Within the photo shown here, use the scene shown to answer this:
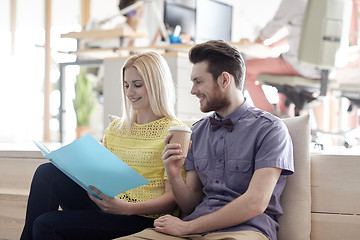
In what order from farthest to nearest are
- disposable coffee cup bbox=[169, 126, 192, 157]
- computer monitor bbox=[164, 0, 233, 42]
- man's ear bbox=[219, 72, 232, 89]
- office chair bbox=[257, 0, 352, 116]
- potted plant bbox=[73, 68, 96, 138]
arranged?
potted plant bbox=[73, 68, 96, 138], computer monitor bbox=[164, 0, 233, 42], office chair bbox=[257, 0, 352, 116], man's ear bbox=[219, 72, 232, 89], disposable coffee cup bbox=[169, 126, 192, 157]

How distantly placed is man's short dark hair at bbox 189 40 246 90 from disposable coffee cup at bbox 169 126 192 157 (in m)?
0.23

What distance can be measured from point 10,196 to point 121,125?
754 millimetres

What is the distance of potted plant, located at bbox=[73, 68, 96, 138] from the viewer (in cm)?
634

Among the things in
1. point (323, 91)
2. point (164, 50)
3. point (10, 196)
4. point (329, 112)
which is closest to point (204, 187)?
point (10, 196)

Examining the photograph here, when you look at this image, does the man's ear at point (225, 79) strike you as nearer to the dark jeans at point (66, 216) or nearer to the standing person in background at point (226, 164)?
the standing person in background at point (226, 164)

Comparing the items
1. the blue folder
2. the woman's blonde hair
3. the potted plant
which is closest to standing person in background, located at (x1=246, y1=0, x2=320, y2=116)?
the woman's blonde hair

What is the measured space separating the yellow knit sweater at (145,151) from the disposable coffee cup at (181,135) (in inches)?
10.1

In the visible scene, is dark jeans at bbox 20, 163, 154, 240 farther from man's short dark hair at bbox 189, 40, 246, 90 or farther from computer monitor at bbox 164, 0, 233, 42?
computer monitor at bbox 164, 0, 233, 42

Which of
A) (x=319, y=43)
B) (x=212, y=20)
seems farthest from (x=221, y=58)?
(x=212, y=20)

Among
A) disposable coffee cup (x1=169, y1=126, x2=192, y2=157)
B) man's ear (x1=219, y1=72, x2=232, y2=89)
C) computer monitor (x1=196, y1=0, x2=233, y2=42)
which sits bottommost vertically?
disposable coffee cup (x1=169, y1=126, x2=192, y2=157)

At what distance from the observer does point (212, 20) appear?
4.40m

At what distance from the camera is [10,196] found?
217 cm

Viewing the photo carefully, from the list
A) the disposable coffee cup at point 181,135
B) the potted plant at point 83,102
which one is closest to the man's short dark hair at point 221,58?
the disposable coffee cup at point 181,135

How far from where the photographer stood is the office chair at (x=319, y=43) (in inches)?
137
